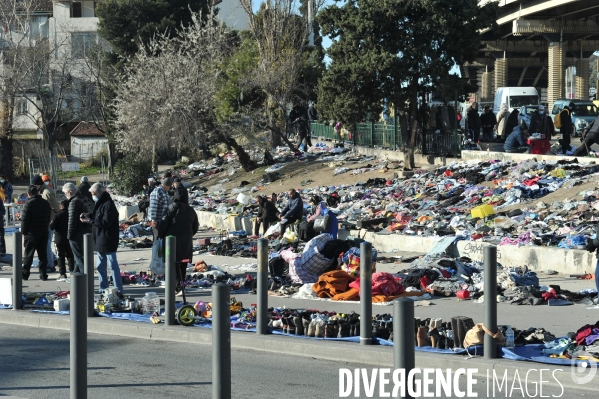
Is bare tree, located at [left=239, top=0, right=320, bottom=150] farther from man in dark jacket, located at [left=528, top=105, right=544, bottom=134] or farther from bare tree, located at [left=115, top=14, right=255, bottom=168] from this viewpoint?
man in dark jacket, located at [left=528, top=105, right=544, bottom=134]

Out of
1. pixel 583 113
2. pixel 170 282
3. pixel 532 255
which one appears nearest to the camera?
pixel 170 282

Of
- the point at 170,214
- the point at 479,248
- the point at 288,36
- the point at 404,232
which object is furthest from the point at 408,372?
the point at 288,36

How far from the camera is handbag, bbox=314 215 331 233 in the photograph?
18.7 metres

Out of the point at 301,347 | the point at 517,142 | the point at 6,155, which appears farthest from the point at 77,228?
the point at 6,155

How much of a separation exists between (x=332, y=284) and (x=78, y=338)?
270 inches

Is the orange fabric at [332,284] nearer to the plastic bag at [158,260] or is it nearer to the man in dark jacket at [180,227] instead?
the man in dark jacket at [180,227]

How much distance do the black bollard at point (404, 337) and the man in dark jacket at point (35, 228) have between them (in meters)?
11.1

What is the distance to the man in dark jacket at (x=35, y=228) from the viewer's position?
15476mm

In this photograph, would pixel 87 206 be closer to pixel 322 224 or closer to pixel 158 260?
pixel 158 260

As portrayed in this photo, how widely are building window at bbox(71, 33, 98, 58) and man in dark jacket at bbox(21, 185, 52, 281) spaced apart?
46454 millimetres

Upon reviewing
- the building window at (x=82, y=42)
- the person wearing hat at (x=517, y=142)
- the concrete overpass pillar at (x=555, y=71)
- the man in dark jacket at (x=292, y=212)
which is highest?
the building window at (x=82, y=42)

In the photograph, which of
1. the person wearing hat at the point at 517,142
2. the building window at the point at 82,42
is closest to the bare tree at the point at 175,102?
the person wearing hat at the point at 517,142

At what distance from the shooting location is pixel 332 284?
13.2 metres

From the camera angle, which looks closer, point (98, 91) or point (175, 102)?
point (175, 102)
